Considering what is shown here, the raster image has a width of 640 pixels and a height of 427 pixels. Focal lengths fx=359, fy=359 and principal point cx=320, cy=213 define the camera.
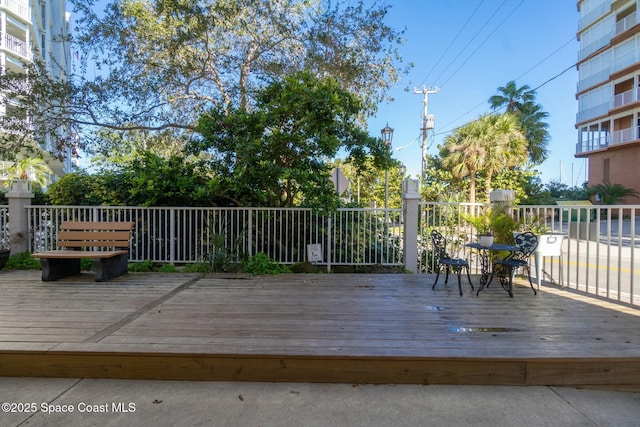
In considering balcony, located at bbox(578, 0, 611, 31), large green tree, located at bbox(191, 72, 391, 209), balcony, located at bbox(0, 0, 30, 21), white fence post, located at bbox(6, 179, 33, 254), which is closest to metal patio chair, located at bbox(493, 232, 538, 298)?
large green tree, located at bbox(191, 72, 391, 209)

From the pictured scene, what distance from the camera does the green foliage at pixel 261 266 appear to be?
597cm

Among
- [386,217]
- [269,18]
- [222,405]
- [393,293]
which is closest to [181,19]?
[269,18]

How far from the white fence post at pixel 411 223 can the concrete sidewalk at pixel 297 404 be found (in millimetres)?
3815

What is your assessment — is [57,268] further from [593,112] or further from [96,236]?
[593,112]

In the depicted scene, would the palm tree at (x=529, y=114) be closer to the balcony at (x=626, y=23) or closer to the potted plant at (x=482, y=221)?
the balcony at (x=626, y=23)

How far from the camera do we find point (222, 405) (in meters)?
2.33

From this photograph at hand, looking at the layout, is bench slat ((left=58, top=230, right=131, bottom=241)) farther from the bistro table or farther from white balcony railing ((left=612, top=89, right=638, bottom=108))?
white balcony railing ((left=612, top=89, right=638, bottom=108))

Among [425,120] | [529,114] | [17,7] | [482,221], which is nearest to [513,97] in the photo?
[529,114]

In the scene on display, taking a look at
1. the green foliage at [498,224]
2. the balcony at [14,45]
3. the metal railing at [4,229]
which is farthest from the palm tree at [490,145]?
the balcony at [14,45]

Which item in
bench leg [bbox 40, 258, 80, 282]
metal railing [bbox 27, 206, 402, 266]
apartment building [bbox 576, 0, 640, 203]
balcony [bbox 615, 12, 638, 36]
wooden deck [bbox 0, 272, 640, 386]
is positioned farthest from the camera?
apartment building [bbox 576, 0, 640, 203]

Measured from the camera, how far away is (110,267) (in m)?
5.27

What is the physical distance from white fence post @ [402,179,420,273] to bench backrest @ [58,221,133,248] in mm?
4562

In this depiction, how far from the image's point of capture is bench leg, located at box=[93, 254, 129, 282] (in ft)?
16.6

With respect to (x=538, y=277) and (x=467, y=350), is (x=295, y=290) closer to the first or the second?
(x=467, y=350)
